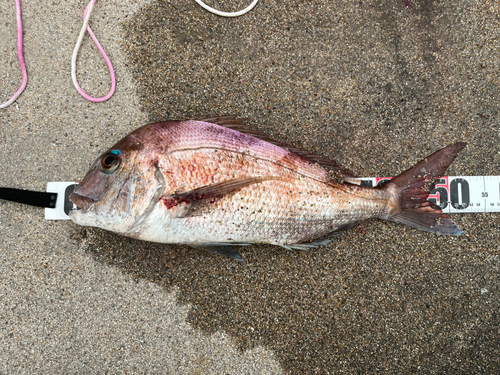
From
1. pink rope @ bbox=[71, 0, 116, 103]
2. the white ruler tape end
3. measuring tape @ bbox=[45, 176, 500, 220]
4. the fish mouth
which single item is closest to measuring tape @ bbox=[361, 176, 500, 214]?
measuring tape @ bbox=[45, 176, 500, 220]

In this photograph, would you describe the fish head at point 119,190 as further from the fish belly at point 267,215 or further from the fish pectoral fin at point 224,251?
the fish pectoral fin at point 224,251

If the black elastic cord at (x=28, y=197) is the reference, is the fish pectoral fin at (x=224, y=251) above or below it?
above

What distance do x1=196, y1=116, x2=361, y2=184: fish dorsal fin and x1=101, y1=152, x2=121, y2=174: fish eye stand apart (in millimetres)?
535

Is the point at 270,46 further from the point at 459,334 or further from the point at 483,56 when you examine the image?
the point at 459,334

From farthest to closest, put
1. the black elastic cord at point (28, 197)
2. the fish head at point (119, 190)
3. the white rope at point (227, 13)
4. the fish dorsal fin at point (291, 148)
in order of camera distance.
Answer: the white rope at point (227, 13), the black elastic cord at point (28, 197), the fish dorsal fin at point (291, 148), the fish head at point (119, 190)

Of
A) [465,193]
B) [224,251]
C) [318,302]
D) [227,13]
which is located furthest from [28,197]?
[465,193]

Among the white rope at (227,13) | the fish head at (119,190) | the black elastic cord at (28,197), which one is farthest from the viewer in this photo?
the white rope at (227,13)

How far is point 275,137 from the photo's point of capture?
2.20m

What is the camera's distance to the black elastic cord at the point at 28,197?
2.10 m

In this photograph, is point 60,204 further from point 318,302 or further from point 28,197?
point 318,302

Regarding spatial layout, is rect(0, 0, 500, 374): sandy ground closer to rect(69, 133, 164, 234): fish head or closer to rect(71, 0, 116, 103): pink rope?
rect(71, 0, 116, 103): pink rope

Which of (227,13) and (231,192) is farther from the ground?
(227,13)

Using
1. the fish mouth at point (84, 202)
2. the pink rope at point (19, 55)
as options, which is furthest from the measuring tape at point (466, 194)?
the pink rope at point (19, 55)

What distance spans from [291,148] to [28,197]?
1.77 meters
